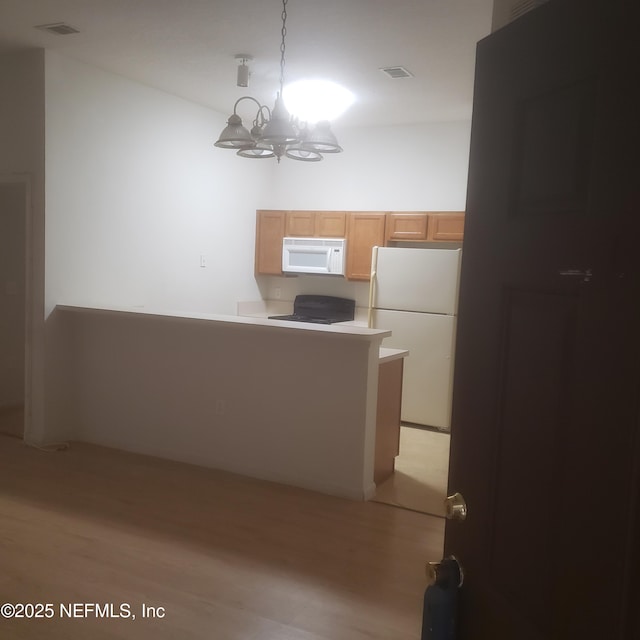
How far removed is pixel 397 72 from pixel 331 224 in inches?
79.2

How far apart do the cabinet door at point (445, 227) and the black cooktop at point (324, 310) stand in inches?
45.0

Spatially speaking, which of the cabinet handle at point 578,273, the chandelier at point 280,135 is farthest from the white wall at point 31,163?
the cabinet handle at point 578,273

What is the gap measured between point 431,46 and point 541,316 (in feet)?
10.2

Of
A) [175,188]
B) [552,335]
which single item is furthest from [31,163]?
[552,335]

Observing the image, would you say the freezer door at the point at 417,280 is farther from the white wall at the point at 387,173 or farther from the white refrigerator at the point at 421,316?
the white wall at the point at 387,173

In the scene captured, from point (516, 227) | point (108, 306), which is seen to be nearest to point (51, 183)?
point (108, 306)

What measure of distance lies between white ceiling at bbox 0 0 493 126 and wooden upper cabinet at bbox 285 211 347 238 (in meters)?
1.33

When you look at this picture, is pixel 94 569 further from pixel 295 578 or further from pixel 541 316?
pixel 541 316

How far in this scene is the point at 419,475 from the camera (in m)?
3.96

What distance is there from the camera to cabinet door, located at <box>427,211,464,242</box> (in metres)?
5.29

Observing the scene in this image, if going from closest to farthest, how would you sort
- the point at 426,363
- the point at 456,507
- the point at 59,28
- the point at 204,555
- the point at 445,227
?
the point at 456,507, the point at 204,555, the point at 59,28, the point at 426,363, the point at 445,227

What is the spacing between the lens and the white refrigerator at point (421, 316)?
16.1ft

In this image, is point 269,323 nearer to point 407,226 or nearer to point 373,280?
point 373,280

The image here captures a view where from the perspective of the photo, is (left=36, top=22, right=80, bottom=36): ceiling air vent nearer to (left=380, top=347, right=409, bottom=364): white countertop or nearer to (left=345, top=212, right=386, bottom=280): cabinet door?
(left=380, top=347, right=409, bottom=364): white countertop
